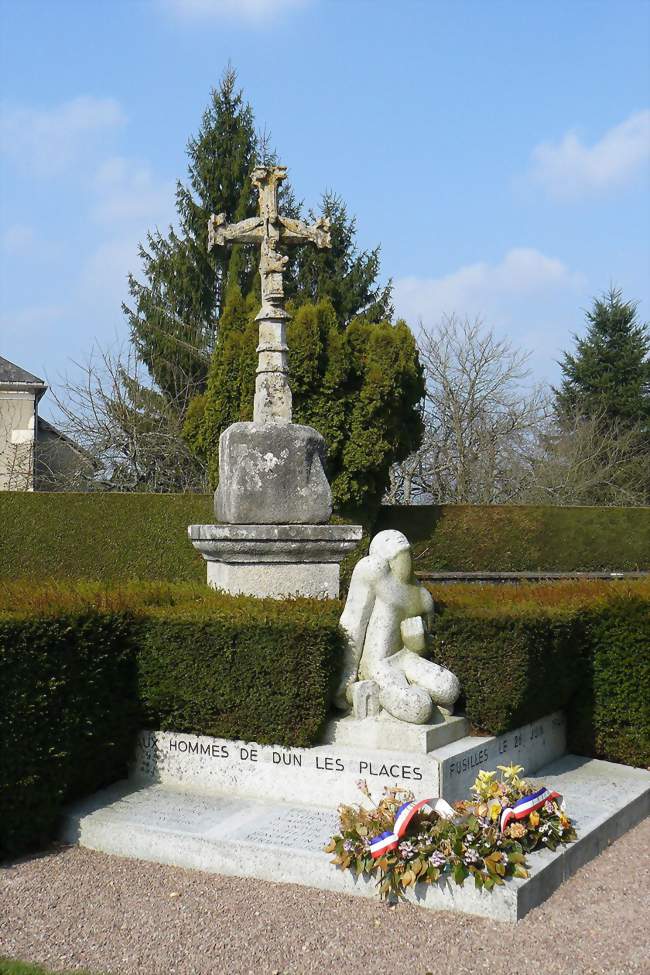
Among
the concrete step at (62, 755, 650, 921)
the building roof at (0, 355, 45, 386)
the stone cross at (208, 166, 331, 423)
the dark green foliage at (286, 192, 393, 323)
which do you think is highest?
the dark green foliage at (286, 192, 393, 323)

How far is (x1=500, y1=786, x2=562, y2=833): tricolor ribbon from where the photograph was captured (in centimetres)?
461

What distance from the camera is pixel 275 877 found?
15.3ft

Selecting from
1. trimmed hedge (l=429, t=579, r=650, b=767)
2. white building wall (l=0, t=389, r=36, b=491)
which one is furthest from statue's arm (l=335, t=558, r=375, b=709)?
white building wall (l=0, t=389, r=36, b=491)

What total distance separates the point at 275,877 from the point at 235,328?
47.5 ft

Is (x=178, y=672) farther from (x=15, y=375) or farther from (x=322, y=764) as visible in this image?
(x=15, y=375)

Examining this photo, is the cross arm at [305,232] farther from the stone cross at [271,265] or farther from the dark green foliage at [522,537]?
the dark green foliage at [522,537]

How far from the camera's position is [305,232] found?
25.2 ft

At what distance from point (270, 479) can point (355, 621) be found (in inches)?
57.8

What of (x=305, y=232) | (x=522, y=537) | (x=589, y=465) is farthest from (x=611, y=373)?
(x=305, y=232)

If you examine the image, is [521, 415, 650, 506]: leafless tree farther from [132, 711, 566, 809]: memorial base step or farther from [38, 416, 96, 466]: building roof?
[132, 711, 566, 809]: memorial base step

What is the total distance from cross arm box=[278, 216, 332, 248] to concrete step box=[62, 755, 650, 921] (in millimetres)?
4509

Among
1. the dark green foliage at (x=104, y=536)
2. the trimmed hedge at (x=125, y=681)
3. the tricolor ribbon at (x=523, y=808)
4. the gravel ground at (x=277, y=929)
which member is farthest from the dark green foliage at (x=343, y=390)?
the gravel ground at (x=277, y=929)

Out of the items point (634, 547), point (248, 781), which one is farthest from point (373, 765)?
point (634, 547)

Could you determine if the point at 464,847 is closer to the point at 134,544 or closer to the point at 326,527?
the point at 326,527
